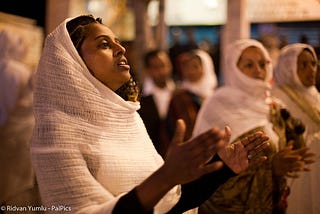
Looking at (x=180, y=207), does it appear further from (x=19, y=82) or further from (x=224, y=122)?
(x=19, y=82)

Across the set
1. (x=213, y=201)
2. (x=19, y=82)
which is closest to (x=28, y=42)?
(x=19, y=82)

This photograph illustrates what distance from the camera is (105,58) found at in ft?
5.20

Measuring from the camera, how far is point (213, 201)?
7.43 feet

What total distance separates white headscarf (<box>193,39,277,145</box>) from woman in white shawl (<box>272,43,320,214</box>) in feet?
0.69

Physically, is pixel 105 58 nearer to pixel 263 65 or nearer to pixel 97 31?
pixel 97 31

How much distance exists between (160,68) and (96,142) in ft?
10.7

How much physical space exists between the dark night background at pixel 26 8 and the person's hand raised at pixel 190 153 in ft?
16.9

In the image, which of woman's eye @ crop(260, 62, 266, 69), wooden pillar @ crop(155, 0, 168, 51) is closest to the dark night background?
wooden pillar @ crop(155, 0, 168, 51)

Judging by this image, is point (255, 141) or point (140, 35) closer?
point (255, 141)

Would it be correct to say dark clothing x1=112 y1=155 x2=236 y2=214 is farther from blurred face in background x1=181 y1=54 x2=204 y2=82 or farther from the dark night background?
the dark night background

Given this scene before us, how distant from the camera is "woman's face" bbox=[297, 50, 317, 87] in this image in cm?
199

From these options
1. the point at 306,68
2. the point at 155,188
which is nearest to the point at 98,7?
the point at 306,68

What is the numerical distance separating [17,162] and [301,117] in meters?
2.52

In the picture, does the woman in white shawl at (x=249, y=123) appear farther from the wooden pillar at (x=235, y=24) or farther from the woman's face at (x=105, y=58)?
the wooden pillar at (x=235, y=24)
